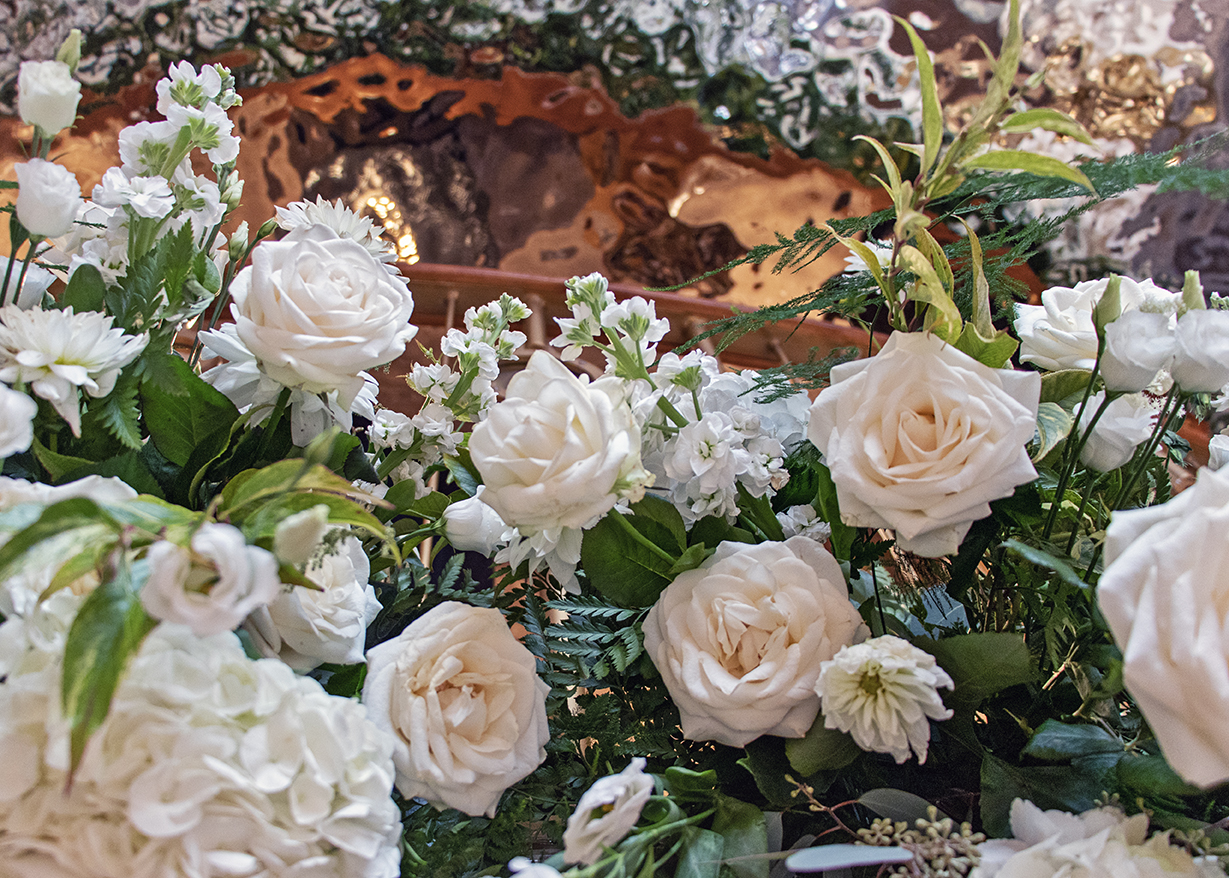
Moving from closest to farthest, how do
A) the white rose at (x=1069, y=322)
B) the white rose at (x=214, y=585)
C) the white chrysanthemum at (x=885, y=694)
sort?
the white rose at (x=214, y=585) < the white chrysanthemum at (x=885, y=694) < the white rose at (x=1069, y=322)

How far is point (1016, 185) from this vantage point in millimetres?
470

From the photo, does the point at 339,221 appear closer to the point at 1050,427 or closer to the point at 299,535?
the point at 299,535

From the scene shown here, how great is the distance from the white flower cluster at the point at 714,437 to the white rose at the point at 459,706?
0.12 metres

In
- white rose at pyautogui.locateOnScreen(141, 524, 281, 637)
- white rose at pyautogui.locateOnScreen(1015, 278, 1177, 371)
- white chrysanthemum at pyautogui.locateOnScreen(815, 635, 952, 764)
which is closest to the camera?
white rose at pyautogui.locateOnScreen(141, 524, 281, 637)

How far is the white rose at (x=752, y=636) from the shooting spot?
16.0 inches

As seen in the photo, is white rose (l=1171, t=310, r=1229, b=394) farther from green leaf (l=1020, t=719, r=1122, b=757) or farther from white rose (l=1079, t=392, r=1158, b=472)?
green leaf (l=1020, t=719, r=1122, b=757)

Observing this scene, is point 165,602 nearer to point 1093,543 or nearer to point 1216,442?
point 1093,543

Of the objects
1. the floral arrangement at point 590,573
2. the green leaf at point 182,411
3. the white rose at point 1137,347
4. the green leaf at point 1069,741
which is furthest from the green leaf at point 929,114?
the green leaf at point 182,411

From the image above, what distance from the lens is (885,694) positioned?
1.22ft

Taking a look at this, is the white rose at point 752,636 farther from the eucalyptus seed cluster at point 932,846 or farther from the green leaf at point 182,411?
the green leaf at point 182,411

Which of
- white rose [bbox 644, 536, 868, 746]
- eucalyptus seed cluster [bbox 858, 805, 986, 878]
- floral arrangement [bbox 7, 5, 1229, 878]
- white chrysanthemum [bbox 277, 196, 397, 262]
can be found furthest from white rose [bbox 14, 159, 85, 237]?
eucalyptus seed cluster [bbox 858, 805, 986, 878]

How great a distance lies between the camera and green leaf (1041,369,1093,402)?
1.52ft

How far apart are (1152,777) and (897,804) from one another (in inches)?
4.3

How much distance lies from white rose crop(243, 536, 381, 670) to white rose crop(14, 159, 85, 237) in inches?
8.2
